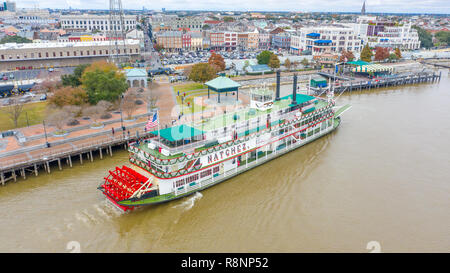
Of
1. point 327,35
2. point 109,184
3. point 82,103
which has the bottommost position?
point 109,184

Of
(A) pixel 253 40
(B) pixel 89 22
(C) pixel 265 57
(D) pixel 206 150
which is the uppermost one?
(B) pixel 89 22

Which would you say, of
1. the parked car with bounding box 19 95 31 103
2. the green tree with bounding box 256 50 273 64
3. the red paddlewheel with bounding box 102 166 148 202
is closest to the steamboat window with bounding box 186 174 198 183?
the red paddlewheel with bounding box 102 166 148 202

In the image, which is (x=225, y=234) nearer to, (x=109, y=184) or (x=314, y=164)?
(x=109, y=184)

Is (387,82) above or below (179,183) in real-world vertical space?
above

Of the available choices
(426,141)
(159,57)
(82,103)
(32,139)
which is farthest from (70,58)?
(426,141)

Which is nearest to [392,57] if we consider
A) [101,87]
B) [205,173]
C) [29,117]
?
[101,87]

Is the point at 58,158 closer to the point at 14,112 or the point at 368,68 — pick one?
the point at 14,112

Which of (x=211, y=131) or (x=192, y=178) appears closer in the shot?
(x=192, y=178)
